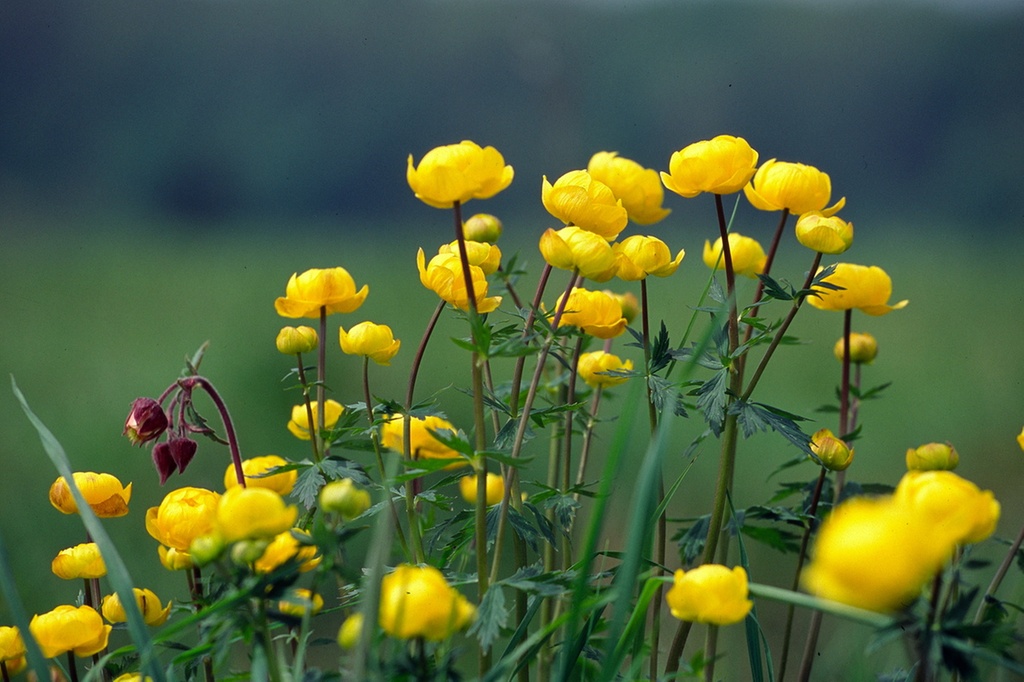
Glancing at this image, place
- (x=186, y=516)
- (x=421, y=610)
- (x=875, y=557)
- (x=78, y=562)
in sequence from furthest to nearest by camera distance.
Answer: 1. (x=78, y=562)
2. (x=186, y=516)
3. (x=421, y=610)
4. (x=875, y=557)

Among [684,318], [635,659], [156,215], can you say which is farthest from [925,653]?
[156,215]

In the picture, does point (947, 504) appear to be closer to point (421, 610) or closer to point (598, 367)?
point (421, 610)

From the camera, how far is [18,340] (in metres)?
2.21

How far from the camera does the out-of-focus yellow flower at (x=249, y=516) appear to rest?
44cm

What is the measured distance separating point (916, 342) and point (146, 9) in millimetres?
2345

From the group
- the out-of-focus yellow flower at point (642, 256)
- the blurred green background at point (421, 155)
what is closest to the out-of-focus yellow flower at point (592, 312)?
the out-of-focus yellow flower at point (642, 256)

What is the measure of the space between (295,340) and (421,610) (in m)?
0.43

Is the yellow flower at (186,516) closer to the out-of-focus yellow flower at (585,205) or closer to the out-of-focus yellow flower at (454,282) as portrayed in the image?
the out-of-focus yellow flower at (454,282)

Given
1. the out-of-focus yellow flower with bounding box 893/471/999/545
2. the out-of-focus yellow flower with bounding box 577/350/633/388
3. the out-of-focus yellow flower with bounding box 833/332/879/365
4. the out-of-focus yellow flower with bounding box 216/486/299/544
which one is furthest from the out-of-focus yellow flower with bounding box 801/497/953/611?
the out-of-focus yellow flower with bounding box 833/332/879/365

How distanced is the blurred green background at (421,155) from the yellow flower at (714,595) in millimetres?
1450

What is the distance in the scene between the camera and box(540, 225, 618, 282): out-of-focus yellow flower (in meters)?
0.64

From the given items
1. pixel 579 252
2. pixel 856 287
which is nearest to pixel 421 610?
pixel 579 252

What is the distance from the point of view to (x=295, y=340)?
2.63 ft

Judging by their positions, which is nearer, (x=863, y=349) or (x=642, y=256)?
(x=642, y=256)
